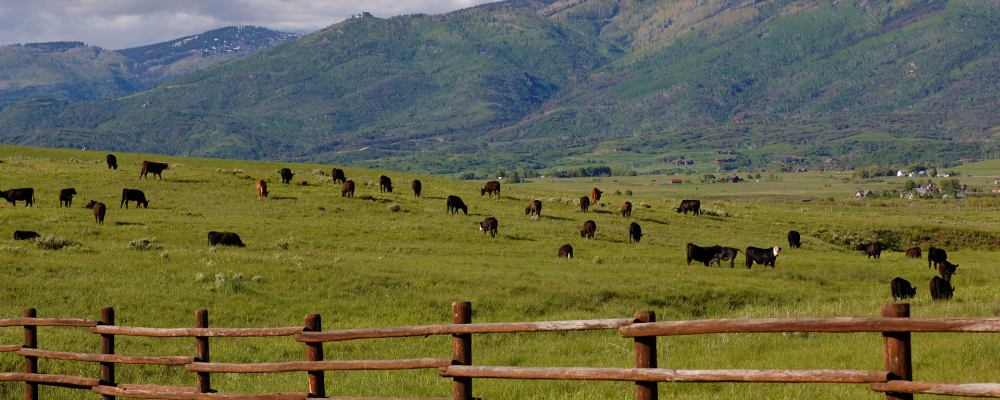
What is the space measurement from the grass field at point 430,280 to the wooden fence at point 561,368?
223 cm

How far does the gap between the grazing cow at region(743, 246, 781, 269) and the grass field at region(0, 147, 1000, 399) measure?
3.23 ft

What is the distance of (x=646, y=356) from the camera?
7.38 metres

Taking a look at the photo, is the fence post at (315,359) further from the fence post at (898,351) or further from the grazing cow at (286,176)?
the grazing cow at (286,176)

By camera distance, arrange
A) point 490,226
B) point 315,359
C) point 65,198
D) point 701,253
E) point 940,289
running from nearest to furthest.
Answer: point 315,359, point 940,289, point 701,253, point 490,226, point 65,198

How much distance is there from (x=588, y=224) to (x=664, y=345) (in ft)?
92.9

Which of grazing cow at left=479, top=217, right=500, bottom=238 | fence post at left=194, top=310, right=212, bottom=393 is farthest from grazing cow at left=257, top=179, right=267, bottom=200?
fence post at left=194, top=310, right=212, bottom=393

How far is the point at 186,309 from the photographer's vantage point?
1938 cm

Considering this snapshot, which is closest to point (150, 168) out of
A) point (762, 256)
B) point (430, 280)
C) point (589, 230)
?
point (589, 230)

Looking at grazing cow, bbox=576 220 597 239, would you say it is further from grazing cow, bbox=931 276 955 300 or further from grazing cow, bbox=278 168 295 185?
grazing cow, bbox=278 168 295 185

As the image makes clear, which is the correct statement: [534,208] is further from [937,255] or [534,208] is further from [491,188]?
[937,255]

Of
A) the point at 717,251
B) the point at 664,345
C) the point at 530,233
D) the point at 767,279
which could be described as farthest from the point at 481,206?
the point at 664,345

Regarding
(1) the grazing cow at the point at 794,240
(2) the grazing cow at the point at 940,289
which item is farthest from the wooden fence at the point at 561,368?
(1) the grazing cow at the point at 794,240

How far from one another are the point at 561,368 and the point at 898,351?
3210mm

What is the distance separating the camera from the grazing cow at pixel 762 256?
3531 cm
